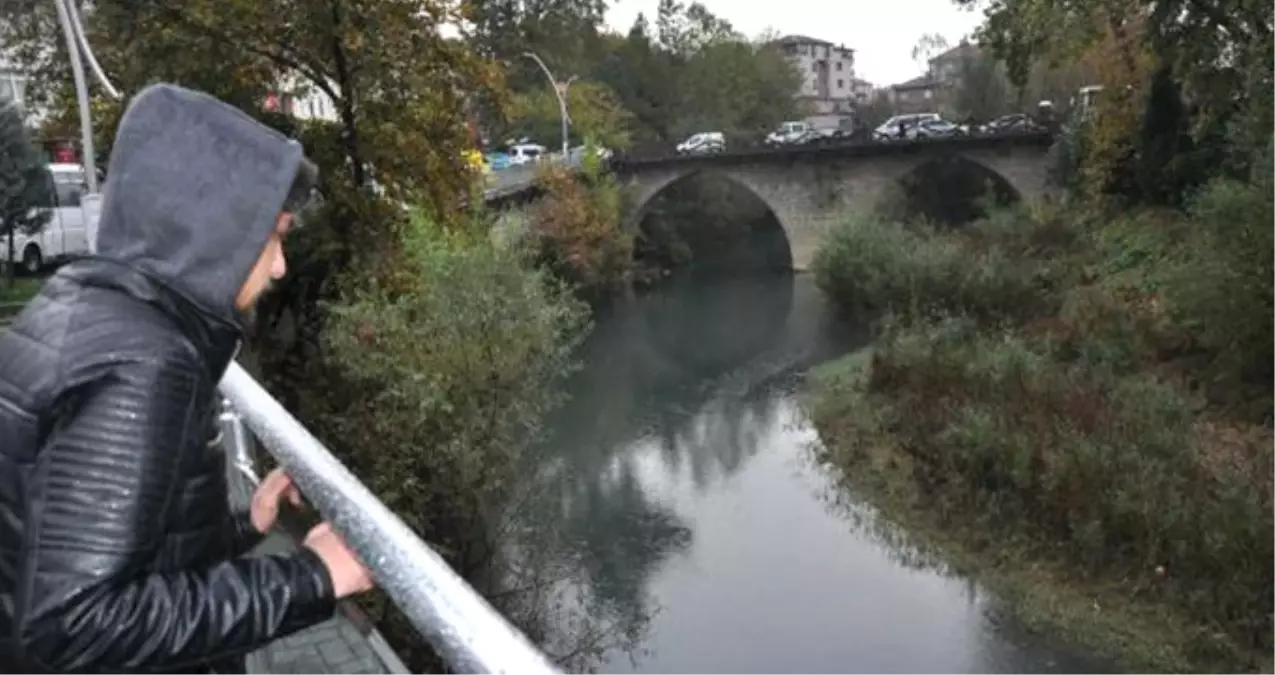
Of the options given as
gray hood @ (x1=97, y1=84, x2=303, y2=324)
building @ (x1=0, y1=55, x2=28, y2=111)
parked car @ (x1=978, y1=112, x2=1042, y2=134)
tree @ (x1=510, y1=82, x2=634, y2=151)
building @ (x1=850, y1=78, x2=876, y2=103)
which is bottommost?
gray hood @ (x1=97, y1=84, x2=303, y2=324)

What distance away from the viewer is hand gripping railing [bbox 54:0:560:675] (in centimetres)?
103

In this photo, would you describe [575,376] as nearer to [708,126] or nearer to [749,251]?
[749,251]

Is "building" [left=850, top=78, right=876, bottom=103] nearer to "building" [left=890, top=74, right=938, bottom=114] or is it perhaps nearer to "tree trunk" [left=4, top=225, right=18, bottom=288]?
"building" [left=890, top=74, right=938, bottom=114]

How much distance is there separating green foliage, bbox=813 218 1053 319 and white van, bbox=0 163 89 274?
47.3ft

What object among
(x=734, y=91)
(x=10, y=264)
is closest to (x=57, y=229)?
(x=10, y=264)

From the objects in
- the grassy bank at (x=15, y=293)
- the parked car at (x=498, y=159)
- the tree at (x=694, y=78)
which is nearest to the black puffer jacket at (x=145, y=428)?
the grassy bank at (x=15, y=293)

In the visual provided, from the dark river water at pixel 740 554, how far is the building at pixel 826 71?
68550mm

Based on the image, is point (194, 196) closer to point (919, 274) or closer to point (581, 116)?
point (919, 274)

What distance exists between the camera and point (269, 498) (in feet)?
5.75

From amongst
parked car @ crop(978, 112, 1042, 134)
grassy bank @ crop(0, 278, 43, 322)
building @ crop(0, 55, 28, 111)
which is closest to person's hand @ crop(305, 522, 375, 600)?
grassy bank @ crop(0, 278, 43, 322)

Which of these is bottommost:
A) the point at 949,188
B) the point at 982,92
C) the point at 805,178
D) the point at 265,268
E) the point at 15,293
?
the point at 949,188

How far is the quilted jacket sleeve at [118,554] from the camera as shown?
1158mm

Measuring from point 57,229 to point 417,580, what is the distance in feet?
69.9

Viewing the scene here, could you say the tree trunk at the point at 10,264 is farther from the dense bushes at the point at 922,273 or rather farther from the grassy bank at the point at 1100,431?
the dense bushes at the point at 922,273
